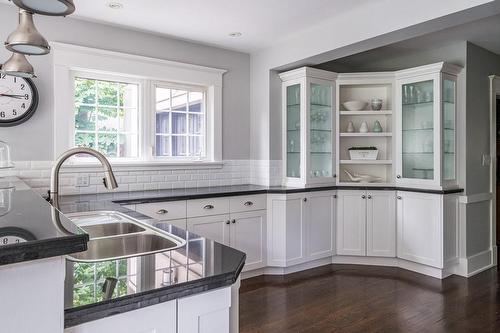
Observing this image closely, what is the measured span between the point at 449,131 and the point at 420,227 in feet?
3.39

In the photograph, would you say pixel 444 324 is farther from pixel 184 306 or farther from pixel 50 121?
pixel 50 121

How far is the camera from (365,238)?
13.5 ft

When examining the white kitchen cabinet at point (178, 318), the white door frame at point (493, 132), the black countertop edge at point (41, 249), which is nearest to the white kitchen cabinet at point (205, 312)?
the white kitchen cabinet at point (178, 318)

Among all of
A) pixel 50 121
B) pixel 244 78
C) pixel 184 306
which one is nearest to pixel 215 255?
pixel 184 306

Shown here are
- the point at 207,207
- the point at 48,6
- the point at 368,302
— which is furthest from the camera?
the point at 207,207

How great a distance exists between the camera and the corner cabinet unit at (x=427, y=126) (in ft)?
12.2

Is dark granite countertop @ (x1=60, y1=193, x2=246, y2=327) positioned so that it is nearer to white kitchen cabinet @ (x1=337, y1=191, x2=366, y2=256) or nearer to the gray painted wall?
the gray painted wall

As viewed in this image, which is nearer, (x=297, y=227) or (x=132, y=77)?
(x=132, y=77)

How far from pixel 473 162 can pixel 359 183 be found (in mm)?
1180

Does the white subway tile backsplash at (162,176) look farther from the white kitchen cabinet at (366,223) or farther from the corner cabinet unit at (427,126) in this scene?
the corner cabinet unit at (427,126)

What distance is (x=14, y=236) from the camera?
2.40ft

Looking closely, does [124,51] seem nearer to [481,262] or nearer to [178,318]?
[178,318]

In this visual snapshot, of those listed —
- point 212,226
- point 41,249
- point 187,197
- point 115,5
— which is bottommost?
point 212,226

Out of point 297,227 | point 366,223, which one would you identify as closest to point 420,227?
point 366,223
